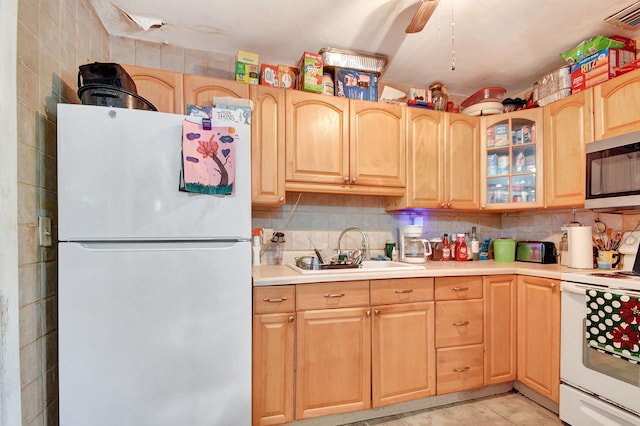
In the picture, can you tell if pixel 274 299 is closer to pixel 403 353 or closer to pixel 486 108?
pixel 403 353

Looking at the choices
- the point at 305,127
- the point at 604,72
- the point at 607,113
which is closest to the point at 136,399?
the point at 305,127

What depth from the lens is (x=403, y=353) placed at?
1.89 meters

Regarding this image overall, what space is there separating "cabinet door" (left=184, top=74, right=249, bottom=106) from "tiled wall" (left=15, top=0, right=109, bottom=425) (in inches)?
22.7

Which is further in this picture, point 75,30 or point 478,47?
point 478,47

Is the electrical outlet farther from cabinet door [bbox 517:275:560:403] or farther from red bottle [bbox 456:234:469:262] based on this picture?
cabinet door [bbox 517:275:560:403]

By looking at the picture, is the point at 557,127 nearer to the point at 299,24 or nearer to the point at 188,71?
the point at 299,24

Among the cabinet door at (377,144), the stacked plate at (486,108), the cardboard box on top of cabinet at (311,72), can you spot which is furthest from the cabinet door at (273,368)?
the stacked plate at (486,108)

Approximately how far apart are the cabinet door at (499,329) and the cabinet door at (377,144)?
3.16ft

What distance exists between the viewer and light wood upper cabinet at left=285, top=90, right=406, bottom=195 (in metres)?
2.07

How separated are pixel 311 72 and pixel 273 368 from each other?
186cm

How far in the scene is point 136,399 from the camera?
1243mm

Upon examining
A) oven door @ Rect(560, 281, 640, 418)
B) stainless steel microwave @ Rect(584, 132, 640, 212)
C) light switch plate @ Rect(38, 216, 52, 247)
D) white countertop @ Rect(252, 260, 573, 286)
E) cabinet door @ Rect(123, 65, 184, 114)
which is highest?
cabinet door @ Rect(123, 65, 184, 114)

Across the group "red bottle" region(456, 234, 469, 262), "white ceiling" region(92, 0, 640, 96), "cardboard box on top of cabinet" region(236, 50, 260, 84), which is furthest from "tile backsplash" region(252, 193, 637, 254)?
"white ceiling" region(92, 0, 640, 96)

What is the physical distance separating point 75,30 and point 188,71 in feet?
2.35
